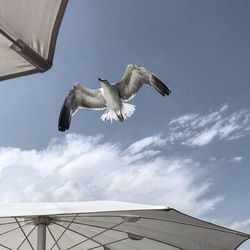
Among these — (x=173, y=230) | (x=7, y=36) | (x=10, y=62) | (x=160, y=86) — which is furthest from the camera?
(x=160, y=86)

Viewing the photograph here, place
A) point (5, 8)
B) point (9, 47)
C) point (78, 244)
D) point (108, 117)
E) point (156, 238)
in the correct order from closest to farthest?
point (5, 8) < point (9, 47) < point (156, 238) < point (78, 244) < point (108, 117)

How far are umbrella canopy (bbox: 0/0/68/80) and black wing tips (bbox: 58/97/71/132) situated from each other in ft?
32.6

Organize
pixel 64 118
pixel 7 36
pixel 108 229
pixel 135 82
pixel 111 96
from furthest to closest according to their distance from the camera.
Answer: pixel 111 96 → pixel 135 82 → pixel 64 118 → pixel 108 229 → pixel 7 36

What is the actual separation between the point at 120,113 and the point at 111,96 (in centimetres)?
71

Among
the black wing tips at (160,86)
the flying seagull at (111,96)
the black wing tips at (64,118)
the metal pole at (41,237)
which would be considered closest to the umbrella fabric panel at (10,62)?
the metal pole at (41,237)

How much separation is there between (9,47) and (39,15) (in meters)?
0.18

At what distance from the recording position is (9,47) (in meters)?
1.66

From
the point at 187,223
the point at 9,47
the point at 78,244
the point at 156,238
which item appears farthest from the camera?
the point at 78,244

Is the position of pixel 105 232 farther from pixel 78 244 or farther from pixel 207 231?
pixel 207 231

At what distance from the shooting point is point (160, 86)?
1162 centimetres

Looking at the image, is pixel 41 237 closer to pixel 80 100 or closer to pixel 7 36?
pixel 7 36

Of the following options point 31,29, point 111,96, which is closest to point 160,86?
point 111,96

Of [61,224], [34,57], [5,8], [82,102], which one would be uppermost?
[82,102]

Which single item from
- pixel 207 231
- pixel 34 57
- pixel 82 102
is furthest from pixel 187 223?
pixel 82 102
